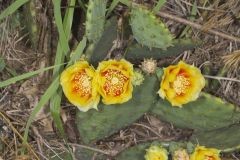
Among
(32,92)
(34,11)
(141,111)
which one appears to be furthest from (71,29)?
(141,111)

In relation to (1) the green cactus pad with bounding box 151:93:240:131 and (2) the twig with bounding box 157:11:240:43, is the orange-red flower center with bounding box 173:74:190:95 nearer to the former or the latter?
(1) the green cactus pad with bounding box 151:93:240:131

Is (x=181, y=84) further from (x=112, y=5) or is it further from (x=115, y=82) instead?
(x=112, y=5)

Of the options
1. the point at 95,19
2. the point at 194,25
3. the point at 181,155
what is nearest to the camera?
the point at 95,19

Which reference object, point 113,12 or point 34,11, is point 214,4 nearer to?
point 113,12

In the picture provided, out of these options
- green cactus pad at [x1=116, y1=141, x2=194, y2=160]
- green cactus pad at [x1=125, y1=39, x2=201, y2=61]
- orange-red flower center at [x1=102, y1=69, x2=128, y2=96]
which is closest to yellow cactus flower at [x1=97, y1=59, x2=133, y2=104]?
orange-red flower center at [x1=102, y1=69, x2=128, y2=96]

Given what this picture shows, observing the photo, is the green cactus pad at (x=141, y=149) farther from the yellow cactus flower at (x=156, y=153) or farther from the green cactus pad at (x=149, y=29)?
the green cactus pad at (x=149, y=29)

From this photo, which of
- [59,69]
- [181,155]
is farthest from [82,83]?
[181,155]

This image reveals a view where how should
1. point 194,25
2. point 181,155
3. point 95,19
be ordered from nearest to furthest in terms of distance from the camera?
point 95,19 → point 181,155 → point 194,25

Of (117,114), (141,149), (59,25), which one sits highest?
(59,25)
